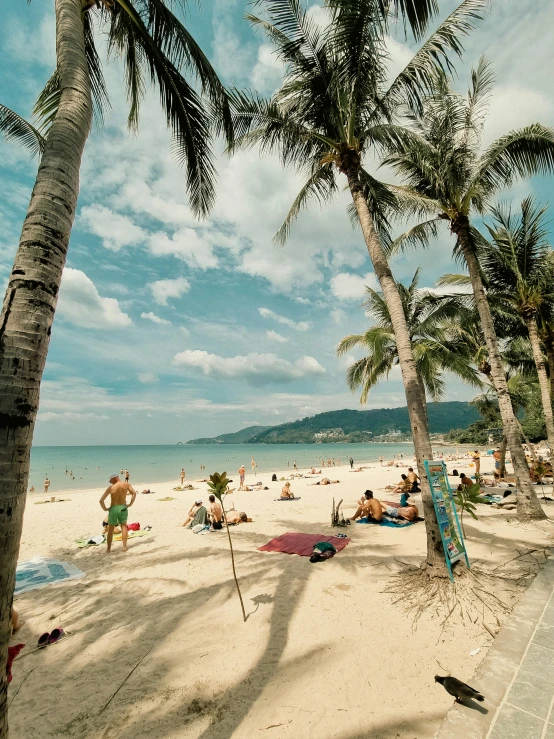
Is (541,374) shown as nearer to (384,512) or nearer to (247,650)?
(384,512)

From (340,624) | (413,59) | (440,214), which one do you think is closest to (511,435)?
(440,214)

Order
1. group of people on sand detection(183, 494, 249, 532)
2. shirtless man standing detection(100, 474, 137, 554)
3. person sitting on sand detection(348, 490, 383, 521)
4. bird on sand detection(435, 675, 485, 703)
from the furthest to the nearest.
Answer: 1. group of people on sand detection(183, 494, 249, 532)
2. person sitting on sand detection(348, 490, 383, 521)
3. shirtless man standing detection(100, 474, 137, 554)
4. bird on sand detection(435, 675, 485, 703)

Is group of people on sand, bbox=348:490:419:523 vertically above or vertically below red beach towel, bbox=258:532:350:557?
above

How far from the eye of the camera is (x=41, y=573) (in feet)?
20.2

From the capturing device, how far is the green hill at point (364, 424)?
154m

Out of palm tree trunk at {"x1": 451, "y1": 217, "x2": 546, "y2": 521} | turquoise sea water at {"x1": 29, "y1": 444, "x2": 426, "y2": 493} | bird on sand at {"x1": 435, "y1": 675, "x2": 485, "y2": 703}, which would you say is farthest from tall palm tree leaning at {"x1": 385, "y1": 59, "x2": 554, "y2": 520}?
turquoise sea water at {"x1": 29, "y1": 444, "x2": 426, "y2": 493}

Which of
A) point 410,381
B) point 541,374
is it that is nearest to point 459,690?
point 410,381

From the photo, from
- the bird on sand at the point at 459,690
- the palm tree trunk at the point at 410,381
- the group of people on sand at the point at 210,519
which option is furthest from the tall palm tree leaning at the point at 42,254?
the group of people on sand at the point at 210,519

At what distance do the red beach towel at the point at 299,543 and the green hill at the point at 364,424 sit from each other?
146 m

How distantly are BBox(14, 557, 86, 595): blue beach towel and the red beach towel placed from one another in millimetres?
3475

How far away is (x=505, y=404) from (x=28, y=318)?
30.0 ft

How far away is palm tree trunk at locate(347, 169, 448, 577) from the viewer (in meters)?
4.71

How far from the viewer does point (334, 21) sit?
5297mm

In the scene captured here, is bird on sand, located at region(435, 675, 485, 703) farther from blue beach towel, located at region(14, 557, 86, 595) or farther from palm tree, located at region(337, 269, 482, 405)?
palm tree, located at region(337, 269, 482, 405)
